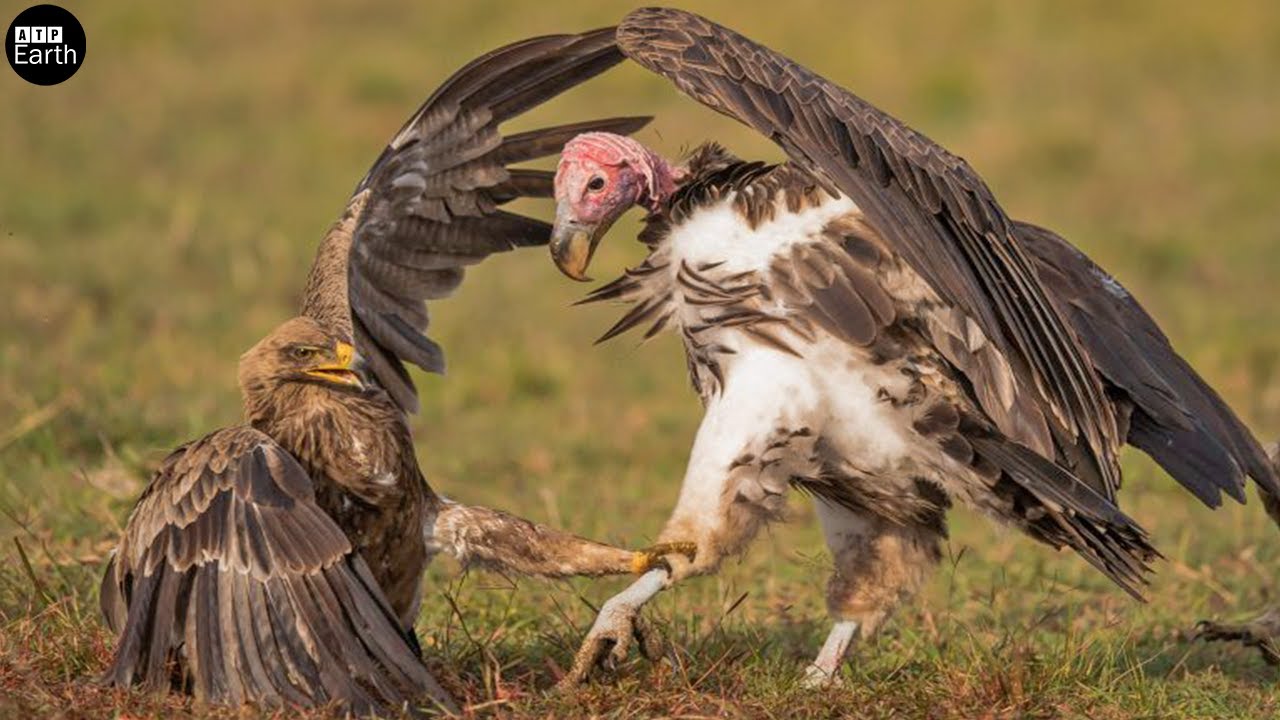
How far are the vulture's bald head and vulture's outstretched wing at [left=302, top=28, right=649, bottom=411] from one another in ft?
1.83

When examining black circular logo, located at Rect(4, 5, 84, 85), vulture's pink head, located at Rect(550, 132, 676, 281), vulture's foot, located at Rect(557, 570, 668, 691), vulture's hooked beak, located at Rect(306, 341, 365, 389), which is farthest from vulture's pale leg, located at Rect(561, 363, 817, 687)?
black circular logo, located at Rect(4, 5, 84, 85)

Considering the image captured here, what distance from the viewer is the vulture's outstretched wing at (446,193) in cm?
551

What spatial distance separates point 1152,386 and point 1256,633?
2.58 feet

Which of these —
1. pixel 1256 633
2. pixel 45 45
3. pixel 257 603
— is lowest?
pixel 1256 633

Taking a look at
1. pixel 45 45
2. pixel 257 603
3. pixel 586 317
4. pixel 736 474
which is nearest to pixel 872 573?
pixel 736 474

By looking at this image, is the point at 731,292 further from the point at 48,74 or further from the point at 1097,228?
the point at 48,74

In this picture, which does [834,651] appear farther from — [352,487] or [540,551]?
[352,487]

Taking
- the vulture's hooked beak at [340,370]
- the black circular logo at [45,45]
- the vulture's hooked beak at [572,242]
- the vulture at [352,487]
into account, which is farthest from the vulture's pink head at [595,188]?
the black circular logo at [45,45]

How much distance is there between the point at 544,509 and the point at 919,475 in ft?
7.65

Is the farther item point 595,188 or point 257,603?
point 595,188

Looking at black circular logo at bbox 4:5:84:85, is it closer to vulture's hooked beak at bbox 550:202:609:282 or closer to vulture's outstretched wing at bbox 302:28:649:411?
vulture's outstretched wing at bbox 302:28:649:411

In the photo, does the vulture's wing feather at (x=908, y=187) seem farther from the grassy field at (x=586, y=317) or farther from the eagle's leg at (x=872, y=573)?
the grassy field at (x=586, y=317)

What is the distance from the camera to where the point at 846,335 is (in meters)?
4.89

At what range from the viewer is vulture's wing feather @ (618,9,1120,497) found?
4.68 m
